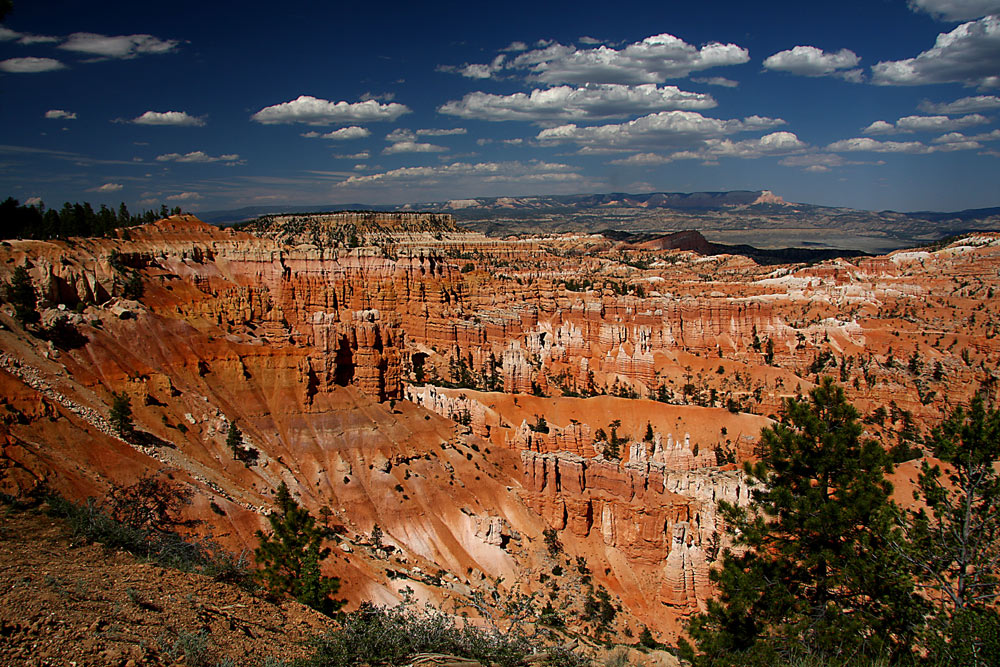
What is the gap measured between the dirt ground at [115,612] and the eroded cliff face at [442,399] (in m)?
9.19

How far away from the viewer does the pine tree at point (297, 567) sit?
751 inches

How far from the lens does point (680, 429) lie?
141ft

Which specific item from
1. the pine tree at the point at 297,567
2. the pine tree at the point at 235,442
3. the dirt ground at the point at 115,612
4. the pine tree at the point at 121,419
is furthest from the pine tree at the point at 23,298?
the dirt ground at the point at 115,612

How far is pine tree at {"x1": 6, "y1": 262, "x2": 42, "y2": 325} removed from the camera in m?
31.2

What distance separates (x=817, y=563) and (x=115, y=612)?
46.6 feet

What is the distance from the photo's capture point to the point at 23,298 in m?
32.6

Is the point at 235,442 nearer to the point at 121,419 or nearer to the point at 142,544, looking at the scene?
the point at 121,419

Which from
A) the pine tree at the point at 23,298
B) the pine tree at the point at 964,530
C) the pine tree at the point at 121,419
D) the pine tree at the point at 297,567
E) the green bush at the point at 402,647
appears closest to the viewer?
the green bush at the point at 402,647

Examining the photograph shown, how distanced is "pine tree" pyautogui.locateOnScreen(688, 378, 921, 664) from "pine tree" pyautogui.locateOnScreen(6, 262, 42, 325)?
115ft

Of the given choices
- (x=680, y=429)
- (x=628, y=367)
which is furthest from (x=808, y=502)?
(x=628, y=367)

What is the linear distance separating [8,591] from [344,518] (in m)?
23.4

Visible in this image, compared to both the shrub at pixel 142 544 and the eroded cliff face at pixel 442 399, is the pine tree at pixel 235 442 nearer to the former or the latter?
the eroded cliff face at pixel 442 399

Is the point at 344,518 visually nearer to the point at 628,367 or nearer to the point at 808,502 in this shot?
the point at 808,502

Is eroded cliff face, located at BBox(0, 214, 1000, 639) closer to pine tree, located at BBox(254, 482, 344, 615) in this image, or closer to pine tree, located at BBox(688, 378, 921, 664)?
pine tree, located at BBox(254, 482, 344, 615)
